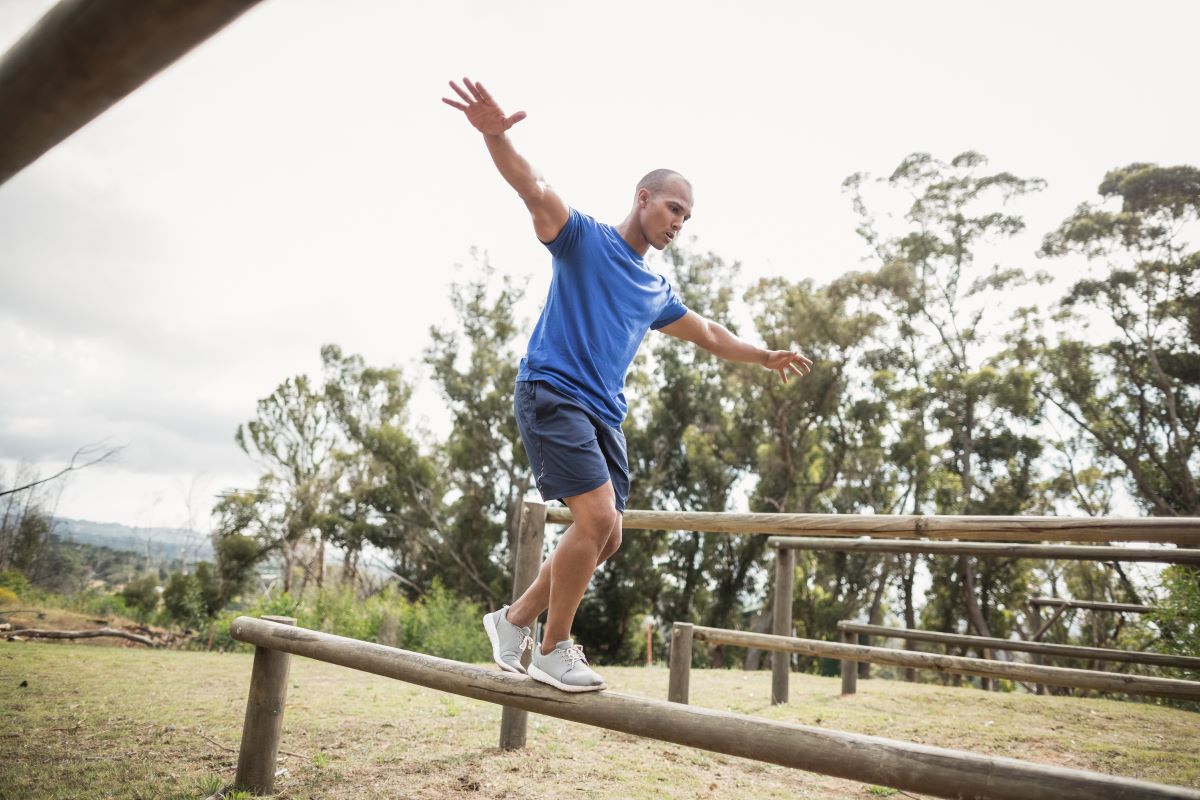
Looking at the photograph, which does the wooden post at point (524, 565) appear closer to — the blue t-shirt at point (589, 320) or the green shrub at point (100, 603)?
the blue t-shirt at point (589, 320)

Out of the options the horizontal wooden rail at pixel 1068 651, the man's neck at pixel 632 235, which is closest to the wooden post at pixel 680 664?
the horizontal wooden rail at pixel 1068 651

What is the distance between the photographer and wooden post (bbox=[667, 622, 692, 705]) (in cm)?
497

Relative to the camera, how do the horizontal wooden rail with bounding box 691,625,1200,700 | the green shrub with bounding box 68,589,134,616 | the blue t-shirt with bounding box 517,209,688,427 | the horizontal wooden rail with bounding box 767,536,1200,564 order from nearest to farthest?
the blue t-shirt with bounding box 517,209,688,427 → the horizontal wooden rail with bounding box 691,625,1200,700 → the horizontal wooden rail with bounding box 767,536,1200,564 → the green shrub with bounding box 68,589,134,616

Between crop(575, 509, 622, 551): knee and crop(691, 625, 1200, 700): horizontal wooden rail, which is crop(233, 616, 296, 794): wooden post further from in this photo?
crop(691, 625, 1200, 700): horizontal wooden rail

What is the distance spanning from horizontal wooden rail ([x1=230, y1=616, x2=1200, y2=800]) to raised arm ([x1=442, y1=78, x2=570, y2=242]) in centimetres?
159

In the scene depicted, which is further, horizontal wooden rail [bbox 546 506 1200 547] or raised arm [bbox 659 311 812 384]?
raised arm [bbox 659 311 812 384]

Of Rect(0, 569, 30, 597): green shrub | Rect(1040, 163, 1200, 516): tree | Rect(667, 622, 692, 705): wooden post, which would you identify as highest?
Rect(1040, 163, 1200, 516): tree

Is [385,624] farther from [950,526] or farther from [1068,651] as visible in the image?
[950,526]

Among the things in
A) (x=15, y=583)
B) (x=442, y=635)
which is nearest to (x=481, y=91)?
(x=442, y=635)

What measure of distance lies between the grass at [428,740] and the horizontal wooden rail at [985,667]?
0.43 meters

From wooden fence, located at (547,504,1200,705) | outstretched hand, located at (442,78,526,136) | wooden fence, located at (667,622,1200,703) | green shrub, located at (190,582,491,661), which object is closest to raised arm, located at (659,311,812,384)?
wooden fence, located at (547,504,1200,705)

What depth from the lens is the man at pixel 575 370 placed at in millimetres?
2355

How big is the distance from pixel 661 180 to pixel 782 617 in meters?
4.54

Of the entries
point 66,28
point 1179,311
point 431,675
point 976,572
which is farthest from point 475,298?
point 66,28
